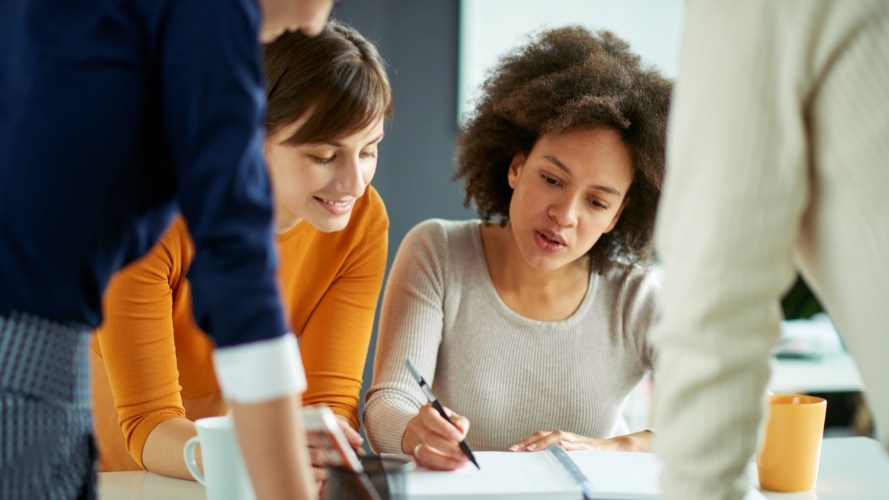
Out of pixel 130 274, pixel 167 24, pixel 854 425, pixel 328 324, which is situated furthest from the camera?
pixel 854 425

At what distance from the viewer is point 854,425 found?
3.81m

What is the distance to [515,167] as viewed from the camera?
173cm

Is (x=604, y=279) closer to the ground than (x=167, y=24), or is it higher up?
closer to the ground

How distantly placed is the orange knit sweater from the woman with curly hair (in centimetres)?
9

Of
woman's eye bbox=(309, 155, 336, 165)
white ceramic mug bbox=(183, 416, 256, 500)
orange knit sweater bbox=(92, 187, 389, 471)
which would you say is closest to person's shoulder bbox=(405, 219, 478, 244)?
orange knit sweater bbox=(92, 187, 389, 471)

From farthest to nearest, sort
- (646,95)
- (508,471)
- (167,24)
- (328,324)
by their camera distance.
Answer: (646,95) → (328,324) → (508,471) → (167,24)

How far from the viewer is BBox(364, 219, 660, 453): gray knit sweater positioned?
5.25 feet

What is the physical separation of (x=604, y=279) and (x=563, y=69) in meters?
0.41

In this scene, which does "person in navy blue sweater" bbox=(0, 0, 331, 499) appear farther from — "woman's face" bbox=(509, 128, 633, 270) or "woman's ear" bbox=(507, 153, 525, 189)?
"woman's ear" bbox=(507, 153, 525, 189)

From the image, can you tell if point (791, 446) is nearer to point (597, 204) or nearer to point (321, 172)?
point (597, 204)

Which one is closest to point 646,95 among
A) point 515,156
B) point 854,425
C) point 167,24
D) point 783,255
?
point 515,156

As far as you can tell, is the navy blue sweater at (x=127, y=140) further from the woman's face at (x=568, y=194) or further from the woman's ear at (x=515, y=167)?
the woman's ear at (x=515, y=167)

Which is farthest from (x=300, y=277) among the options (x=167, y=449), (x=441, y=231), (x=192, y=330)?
(x=167, y=449)

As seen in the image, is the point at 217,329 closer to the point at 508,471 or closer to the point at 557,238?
the point at 508,471
